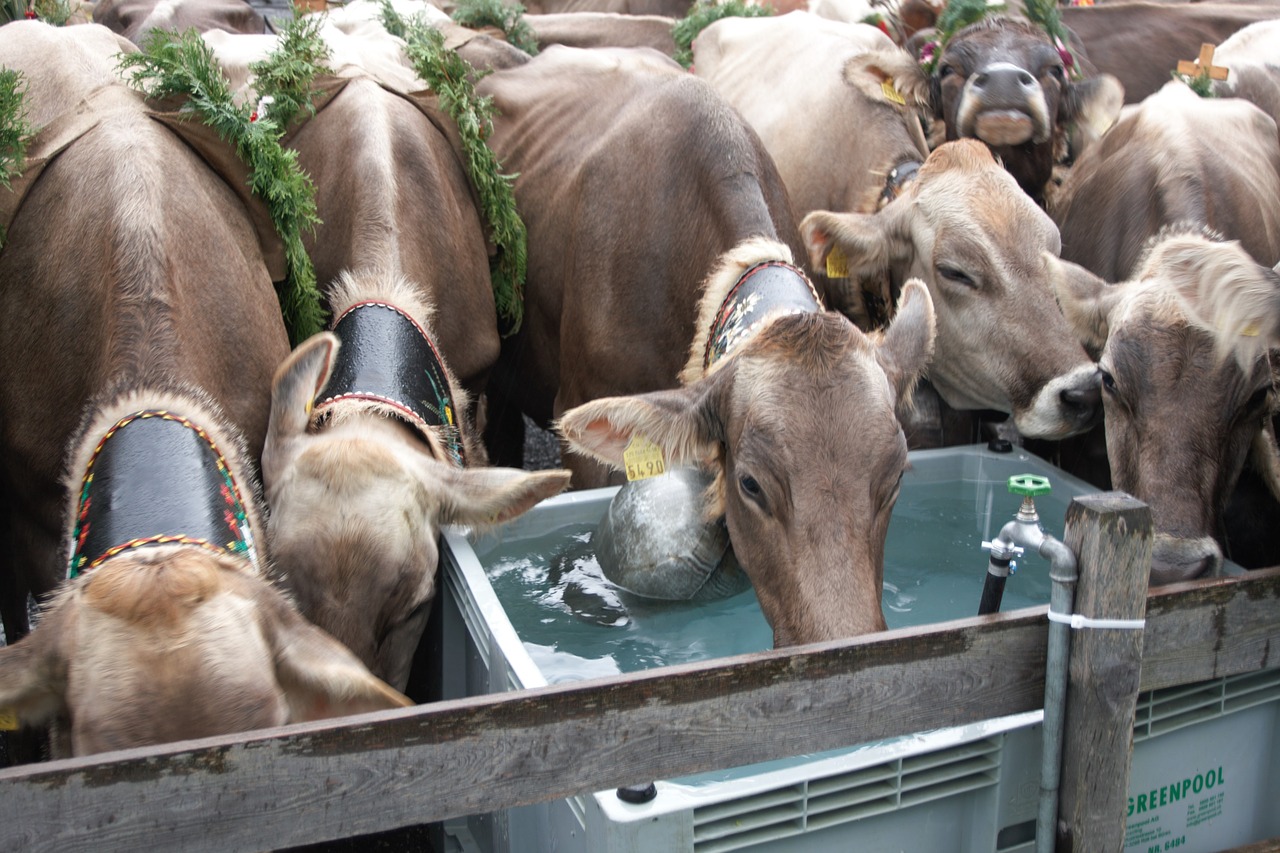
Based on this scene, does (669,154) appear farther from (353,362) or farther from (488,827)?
(488,827)

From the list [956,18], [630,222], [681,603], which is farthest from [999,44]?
[681,603]

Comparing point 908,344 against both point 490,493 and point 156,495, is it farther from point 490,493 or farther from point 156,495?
point 156,495

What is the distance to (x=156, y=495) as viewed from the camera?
271 centimetres

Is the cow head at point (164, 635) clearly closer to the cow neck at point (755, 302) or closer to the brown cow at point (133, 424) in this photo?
the brown cow at point (133, 424)

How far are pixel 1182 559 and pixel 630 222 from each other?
2.34 metres

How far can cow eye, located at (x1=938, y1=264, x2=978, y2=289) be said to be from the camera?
14.1 ft

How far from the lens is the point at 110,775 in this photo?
182 centimetres

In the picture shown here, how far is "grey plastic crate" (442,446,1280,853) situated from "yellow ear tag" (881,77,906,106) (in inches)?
110

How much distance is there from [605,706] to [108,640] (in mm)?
1023

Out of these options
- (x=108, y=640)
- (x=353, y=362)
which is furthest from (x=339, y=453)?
(x=108, y=640)

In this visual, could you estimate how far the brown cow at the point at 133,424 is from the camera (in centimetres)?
233

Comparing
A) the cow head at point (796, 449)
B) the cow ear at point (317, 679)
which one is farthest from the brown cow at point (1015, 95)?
the cow ear at point (317, 679)

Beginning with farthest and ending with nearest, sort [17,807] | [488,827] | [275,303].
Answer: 1. [275,303]
2. [488,827]
3. [17,807]

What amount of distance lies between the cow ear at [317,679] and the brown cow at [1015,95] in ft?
11.4
